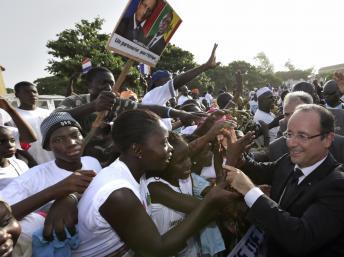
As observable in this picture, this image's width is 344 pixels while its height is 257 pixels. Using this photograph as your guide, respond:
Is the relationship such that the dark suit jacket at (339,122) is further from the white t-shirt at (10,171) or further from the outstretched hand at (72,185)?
the white t-shirt at (10,171)

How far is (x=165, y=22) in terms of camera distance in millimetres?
3594

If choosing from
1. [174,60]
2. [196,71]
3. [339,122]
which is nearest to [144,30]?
[196,71]

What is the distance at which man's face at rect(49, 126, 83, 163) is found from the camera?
91.4 inches

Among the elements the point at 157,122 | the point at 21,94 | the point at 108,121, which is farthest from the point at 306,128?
the point at 21,94

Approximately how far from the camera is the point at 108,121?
3.71 metres

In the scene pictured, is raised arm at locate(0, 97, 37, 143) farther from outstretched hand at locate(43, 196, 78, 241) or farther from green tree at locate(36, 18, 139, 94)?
green tree at locate(36, 18, 139, 94)

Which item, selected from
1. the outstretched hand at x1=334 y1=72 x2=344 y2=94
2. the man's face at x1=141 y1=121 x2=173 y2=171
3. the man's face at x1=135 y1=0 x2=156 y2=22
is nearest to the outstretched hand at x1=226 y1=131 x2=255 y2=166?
the man's face at x1=141 y1=121 x2=173 y2=171

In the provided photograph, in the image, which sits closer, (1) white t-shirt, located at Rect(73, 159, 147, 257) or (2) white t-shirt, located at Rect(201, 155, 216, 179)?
(1) white t-shirt, located at Rect(73, 159, 147, 257)

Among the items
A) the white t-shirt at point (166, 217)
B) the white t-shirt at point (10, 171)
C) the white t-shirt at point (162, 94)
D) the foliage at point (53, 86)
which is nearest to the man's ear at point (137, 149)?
the white t-shirt at point (166, 217)

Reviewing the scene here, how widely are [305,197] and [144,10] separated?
2.38m

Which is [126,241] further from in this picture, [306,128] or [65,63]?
[65,63]

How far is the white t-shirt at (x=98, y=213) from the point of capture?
177cm

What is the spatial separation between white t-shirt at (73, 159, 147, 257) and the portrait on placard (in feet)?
5.36

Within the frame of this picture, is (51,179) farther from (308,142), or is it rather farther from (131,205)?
(308,142)
